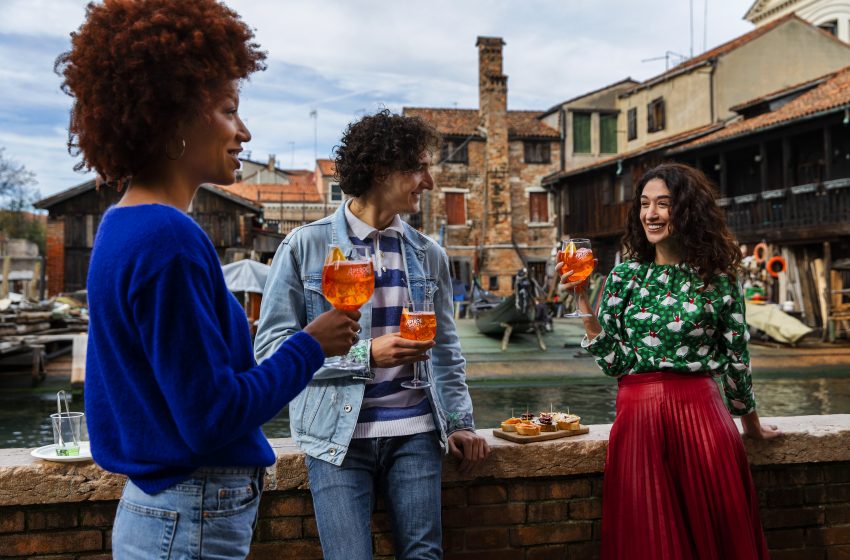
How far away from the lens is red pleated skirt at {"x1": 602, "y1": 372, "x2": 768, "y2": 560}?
2400mm

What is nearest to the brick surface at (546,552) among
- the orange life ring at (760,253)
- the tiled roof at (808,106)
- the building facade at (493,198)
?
the orange life ring at (760,253)

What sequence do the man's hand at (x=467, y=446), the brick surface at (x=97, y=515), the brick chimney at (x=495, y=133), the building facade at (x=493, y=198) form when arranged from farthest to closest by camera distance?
the building facade at (x=493, y=198)
the brick chimney at (x=495, y=133)
the brick surface at (x=97, y=515)
the man's hand at (x=467, y=446)

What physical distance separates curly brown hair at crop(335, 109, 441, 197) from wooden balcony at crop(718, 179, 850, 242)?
1612 centimetres

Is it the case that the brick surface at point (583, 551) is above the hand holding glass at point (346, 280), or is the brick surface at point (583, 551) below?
below

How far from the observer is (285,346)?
→ 56.2 inches

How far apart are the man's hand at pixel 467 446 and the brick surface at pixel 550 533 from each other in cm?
49

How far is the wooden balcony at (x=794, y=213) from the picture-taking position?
16312 mm

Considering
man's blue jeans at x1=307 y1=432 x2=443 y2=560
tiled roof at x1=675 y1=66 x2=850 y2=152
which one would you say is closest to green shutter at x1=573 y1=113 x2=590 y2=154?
tiled roof at x1=675 y1=66 x2=850 y2=152

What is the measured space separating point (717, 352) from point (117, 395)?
1910mm

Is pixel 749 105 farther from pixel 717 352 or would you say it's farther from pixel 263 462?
pixel 263 462

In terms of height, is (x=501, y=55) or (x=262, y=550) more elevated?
(x=501, y=55)

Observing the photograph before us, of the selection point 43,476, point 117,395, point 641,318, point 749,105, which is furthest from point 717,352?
point 749,105

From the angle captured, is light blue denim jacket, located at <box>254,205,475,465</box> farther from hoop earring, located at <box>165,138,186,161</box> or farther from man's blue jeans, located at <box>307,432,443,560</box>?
hoop earring, located at <box>165,138,186,161</box>

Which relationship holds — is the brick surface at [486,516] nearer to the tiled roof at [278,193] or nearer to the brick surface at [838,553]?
the brick surface at [838,553]
